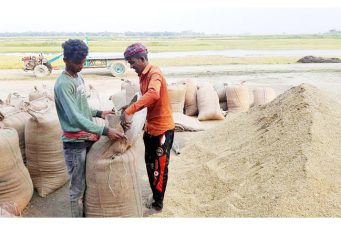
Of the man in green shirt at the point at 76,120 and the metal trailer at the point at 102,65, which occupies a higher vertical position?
the man in green shirt at the point at 76,120

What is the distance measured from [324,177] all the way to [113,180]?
56.8 inches

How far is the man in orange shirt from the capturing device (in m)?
2.79

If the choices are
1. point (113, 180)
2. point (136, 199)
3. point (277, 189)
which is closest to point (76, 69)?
point (113, 180)

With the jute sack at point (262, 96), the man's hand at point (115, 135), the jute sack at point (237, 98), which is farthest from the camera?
the jute sack at point (262, 96)

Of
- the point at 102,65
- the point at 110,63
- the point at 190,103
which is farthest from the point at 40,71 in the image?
the point at 190,103

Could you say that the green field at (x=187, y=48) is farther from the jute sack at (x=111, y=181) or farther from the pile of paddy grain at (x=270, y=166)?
the jute sack at (x=111, y=181)

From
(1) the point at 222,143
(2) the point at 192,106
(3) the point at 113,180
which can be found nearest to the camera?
(3) the point at 113,180

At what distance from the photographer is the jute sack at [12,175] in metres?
2.97

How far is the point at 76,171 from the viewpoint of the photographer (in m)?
2.65

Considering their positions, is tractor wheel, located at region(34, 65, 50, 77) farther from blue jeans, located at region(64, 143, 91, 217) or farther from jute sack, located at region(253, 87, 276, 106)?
blue jeans, located at region(64, 143, 91, 217)

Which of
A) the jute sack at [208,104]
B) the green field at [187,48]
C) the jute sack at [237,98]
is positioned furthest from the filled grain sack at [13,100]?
the green field at [187,48]

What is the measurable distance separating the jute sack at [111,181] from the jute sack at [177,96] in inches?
142

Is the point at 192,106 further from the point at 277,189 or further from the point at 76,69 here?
the point at 76,69

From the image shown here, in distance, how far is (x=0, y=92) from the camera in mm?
10695
